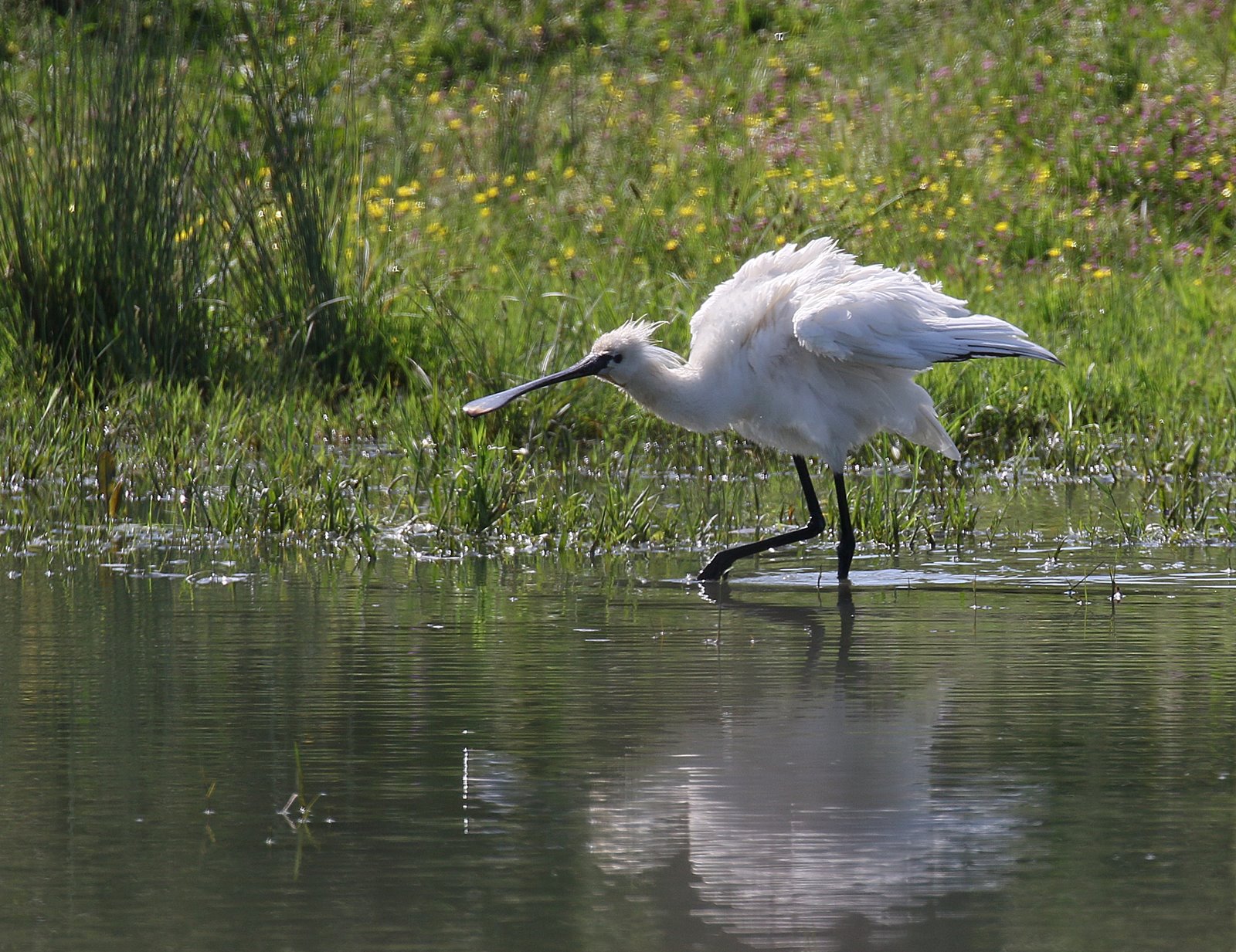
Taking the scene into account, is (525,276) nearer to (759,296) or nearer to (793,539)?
(759,296)

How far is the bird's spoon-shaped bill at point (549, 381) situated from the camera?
23.2 feet

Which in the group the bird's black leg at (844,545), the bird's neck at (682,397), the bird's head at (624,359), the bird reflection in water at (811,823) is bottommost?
the bird reflection in water at (811,823)

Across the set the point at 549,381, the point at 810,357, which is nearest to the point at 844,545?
the point at 810,357

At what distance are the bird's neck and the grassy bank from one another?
31 cm

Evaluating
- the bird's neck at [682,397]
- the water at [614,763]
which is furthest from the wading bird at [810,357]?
the water at [614,763]

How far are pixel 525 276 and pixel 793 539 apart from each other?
495 cm

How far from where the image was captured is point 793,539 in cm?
693

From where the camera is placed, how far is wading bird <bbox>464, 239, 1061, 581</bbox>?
6.67 metres

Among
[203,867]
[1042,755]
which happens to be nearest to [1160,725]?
[1042,755]

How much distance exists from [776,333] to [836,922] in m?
3.95

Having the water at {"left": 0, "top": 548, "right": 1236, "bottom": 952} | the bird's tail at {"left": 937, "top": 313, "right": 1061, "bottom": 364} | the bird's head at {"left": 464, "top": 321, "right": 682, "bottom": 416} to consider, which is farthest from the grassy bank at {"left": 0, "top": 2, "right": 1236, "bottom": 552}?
the water at {"left": 0, "top": 548, "right": 1236, "bottom": 952}

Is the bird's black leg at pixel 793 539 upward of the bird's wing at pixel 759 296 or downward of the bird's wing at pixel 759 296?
downward

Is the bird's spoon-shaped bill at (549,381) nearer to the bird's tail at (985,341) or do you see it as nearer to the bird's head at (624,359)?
the bird's head at (624,359)

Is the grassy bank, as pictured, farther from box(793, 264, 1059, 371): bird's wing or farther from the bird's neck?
box(793, 264, 1059, 371): bird's wing
